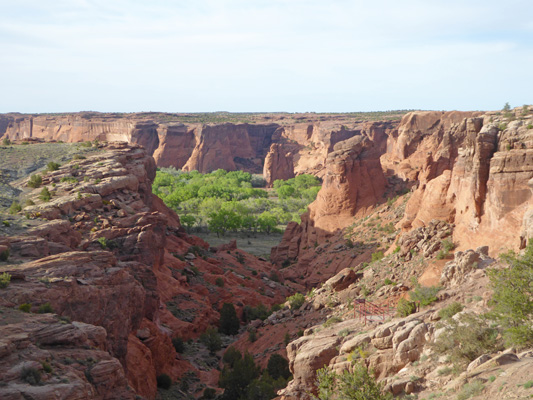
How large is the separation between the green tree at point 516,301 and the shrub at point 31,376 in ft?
51.1

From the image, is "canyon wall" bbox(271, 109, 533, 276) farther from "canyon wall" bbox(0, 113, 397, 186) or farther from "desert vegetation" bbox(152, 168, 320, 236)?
"canyon wall" bbox(0, 113, 397, 186)

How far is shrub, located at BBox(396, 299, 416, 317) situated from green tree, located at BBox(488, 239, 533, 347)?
5109 millimetres

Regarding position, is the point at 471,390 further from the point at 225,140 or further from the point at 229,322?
the point at 225,140

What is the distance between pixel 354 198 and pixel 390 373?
127 ft

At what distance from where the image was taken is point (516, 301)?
2042 cm

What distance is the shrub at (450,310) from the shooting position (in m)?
23.6

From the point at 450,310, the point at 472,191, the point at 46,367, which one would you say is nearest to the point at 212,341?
the point at 472,191

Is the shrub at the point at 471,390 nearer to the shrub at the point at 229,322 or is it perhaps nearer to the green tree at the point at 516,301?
the green tree at the point at 516,301

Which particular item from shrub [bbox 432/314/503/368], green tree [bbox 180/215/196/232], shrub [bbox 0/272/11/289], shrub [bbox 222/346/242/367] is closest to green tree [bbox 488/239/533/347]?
shrub [bbox 432/314/503/368]

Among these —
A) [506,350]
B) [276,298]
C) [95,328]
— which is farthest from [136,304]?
[276,298]

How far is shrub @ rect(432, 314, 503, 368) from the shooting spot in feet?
65.2

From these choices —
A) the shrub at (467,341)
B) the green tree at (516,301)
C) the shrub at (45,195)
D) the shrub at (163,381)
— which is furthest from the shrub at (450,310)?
the shrub at (45,195)

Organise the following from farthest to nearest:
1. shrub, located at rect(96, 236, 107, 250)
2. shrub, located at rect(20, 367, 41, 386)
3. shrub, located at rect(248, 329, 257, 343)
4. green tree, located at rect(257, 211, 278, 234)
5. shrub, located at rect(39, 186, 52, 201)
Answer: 1. green tree, located at rect(257, 211, 278, 234)
2. shrub, located at rect(39, 186, 52, 201)
3. shrub, located at rect(248, 329, 257, 343)
4. shrub, located at rect(96, 236, 107, 250)
5. shrub, located at rect(20, 367, 41, 386)

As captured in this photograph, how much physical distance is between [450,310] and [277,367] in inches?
493
